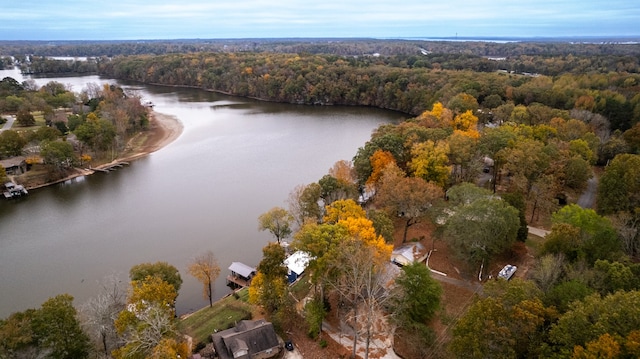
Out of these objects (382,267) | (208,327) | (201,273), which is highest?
(382,267)

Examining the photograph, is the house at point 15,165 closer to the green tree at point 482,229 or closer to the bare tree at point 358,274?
the bare tree at point 358,274

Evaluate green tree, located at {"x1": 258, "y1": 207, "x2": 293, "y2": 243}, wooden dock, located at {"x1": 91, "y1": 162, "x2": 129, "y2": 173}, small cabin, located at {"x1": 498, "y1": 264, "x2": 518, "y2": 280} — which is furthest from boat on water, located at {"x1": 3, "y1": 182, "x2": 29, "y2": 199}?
small cabin, located at {"x1": 498, "y1": 264, "x2": 518, "y2": 280}

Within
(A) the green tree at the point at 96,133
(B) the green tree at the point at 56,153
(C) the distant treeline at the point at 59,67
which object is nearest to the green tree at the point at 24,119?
(A) the green tree at the point at 96,133

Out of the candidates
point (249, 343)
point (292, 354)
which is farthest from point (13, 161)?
point (292, 354)

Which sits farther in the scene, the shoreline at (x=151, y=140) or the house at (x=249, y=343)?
the shoreline at (x=151, y=140)

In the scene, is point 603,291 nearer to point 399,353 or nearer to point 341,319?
point 399,353

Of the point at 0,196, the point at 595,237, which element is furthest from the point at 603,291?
the point at 0,196
